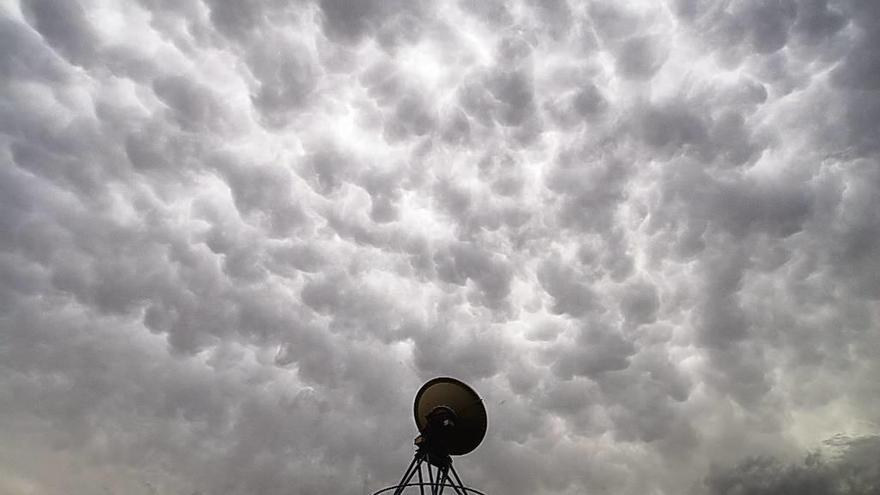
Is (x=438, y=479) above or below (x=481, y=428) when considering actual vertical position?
below

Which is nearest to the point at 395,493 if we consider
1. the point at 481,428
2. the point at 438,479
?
the point at 438,479

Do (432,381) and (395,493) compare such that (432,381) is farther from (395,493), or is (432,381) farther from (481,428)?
(395,493)

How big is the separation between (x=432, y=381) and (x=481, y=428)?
11.0 ft

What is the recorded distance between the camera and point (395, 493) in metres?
25.0

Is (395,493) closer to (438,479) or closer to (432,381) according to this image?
(438,479)

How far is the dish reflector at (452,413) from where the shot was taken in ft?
84.6

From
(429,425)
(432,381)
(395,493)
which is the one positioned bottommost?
(395,493)

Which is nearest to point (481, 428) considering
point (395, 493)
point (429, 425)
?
point (429, 425)

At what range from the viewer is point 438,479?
995 inches

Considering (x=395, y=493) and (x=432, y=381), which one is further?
(x=432, y=381)

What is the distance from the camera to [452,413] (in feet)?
85.1

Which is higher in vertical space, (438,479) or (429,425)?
(429,425)

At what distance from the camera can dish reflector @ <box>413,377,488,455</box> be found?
25795 millimetres

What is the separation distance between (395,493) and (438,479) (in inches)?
84.0
